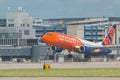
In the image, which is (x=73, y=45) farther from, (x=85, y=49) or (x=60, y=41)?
(x=85, y=49)

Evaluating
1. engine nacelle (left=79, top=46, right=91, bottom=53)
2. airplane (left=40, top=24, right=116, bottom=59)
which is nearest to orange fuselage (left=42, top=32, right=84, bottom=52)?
airplane (left=40, top=24, right=116, bottom=59)

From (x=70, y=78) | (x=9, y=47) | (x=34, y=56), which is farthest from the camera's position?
(x=9, y=47)

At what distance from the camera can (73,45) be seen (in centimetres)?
13138

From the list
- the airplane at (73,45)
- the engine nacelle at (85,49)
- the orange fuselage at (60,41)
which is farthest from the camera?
the engine nacelle at (85,49)

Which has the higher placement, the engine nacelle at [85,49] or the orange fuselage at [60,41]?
the orange fuselage at [60,41]

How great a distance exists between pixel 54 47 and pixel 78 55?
1807cm

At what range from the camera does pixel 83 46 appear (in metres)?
136

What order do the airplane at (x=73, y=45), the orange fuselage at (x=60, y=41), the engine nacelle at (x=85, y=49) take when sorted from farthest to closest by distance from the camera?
1. the engine nacelle at (x=85, y=49)
2. the airplane at (x=73, y=45)
3. the orange fuselage at (x=60, y=41)

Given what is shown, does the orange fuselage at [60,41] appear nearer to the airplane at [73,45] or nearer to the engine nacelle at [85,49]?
the airplane at [73,45]

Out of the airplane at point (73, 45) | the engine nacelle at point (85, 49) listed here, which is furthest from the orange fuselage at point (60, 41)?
the engine nacelle at point (85, 49)

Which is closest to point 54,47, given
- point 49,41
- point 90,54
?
point 49,41

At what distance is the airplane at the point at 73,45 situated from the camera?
12862cm

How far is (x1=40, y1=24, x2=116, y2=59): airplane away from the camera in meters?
129

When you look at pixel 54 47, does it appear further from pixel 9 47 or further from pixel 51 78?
pixel 51 78
